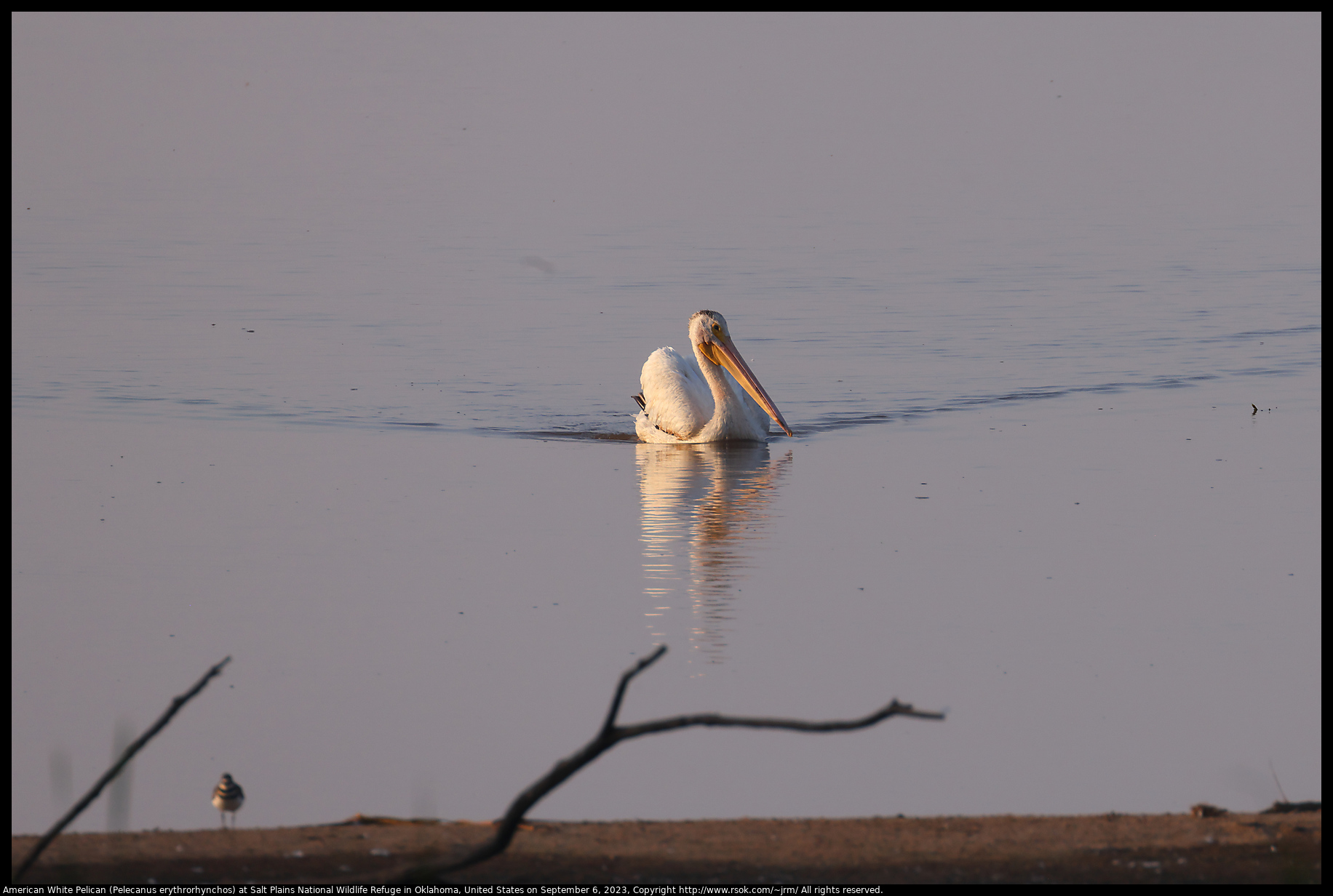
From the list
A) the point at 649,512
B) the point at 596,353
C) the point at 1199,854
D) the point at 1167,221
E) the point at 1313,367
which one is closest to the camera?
the point at 1199,854

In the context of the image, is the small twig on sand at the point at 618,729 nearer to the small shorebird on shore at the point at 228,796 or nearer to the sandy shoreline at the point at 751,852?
the sandy shoreline at the point at 751,852

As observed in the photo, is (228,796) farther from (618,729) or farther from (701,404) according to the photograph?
(701,404)

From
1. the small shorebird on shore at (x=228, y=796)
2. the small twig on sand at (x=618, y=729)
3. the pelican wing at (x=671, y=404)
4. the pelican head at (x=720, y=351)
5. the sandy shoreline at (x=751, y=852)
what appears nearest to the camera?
the small twig on sand at (x=618, y=729)

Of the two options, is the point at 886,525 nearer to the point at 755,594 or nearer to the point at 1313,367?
the point at 755,594

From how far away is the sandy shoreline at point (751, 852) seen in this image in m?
4.56

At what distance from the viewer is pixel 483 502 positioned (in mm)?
9961

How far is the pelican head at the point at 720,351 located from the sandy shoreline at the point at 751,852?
25.8 ft

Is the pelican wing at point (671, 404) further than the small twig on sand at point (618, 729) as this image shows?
Yes

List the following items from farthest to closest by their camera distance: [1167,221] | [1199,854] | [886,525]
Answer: [1167,221] → [886,525] → [1199,854]

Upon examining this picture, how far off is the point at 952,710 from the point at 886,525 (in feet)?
10.1

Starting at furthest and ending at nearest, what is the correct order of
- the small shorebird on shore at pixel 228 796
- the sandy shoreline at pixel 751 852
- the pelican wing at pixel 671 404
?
the pelican wing at pixel 671 404 < the small shorebird on shore at pixel 228 796 < the sandy shoreline at pixel 751 852

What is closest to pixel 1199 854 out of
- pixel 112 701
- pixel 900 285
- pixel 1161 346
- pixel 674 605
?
pixel 674 605

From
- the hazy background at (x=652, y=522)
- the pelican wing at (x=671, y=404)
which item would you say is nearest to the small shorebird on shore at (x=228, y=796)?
the hazy background at (x=652, y=522)

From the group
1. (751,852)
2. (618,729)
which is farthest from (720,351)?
(618,729)
